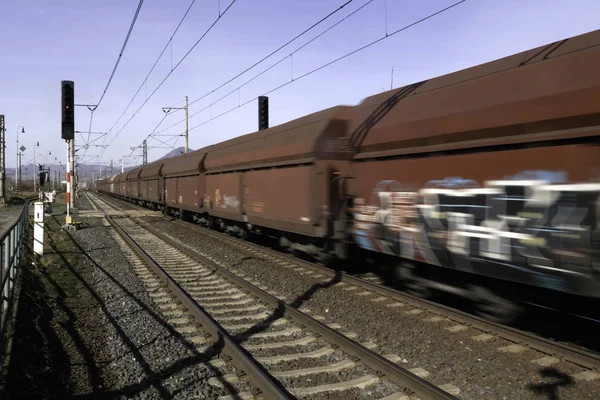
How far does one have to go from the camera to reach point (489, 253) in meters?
5.21

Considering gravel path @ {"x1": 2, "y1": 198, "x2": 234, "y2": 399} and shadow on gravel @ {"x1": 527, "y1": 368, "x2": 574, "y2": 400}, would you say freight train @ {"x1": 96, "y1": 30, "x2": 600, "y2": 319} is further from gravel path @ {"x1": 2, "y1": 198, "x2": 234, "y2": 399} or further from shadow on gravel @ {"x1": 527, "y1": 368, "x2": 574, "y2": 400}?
gravel path @ {"x1": 2, "y1": 198, "x2": 234, "y2": 399}

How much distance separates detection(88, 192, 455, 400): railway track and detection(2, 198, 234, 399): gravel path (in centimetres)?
45

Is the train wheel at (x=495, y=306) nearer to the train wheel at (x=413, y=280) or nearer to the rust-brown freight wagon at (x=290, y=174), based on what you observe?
the train wheel at (x=413, y=280)

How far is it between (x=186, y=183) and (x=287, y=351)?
1578cm

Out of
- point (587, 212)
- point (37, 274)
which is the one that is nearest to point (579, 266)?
point (587, 212)

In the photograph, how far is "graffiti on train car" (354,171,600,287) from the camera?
4324mm

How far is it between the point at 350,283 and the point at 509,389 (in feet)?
14.4

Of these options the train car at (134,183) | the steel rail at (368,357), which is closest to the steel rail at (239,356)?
the steel rail at (368,357)

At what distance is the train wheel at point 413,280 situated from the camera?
7164 millimetres

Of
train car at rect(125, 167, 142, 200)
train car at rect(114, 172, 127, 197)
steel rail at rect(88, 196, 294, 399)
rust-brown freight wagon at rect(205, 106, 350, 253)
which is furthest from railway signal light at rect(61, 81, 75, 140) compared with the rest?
train car at rect(114, 172, 127, 197)

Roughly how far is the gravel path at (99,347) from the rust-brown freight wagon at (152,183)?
58.8 ft

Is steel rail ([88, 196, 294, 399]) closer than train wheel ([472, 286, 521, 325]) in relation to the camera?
Yes

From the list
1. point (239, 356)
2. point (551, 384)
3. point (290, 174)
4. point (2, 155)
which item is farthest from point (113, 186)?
point (551, 384)

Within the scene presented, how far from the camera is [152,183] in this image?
96.5 ft
